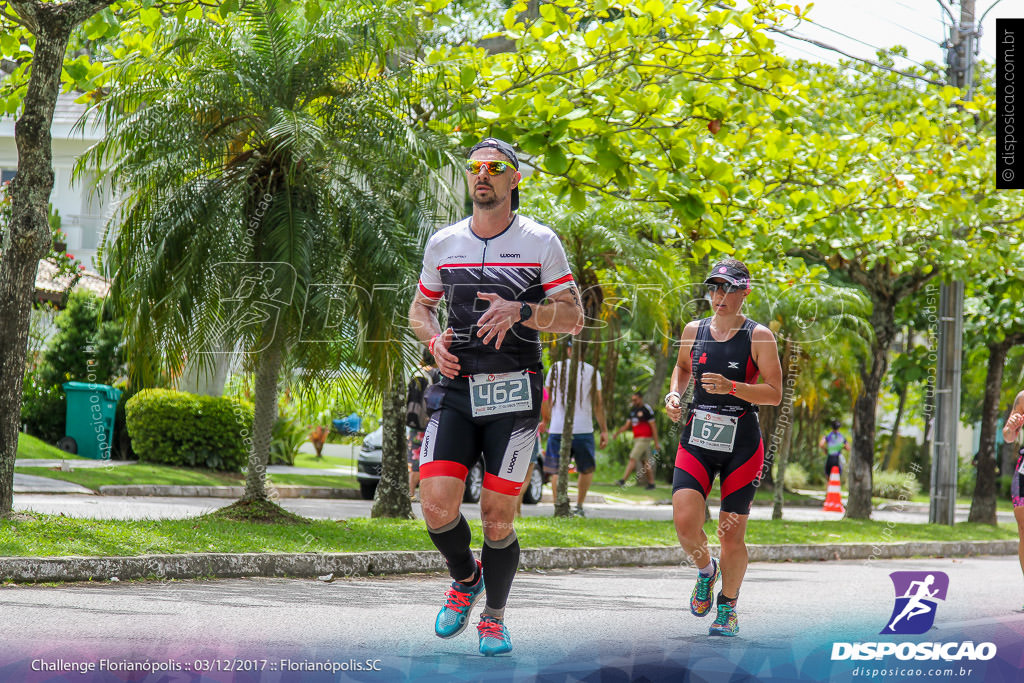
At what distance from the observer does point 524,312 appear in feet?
16.8

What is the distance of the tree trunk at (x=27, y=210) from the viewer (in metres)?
9.20

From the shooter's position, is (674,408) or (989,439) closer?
(674,408)

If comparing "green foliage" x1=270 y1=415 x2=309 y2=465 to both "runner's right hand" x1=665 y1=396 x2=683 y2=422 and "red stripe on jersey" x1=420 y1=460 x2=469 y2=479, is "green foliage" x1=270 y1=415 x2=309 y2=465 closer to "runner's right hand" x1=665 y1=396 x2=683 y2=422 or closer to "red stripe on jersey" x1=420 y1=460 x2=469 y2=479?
"runner's right hand" x1=665 y1=396 x2=683 y2=422

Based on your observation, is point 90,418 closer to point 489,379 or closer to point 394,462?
point 394,462

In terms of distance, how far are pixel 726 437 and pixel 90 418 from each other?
14.6 m

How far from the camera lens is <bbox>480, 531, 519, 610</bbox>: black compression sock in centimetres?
527

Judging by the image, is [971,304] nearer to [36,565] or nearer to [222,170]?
[222,170]

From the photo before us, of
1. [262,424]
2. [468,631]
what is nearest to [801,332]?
[262,424]

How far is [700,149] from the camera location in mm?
10039

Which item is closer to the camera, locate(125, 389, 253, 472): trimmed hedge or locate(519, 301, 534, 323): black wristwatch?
locate(519, 301, 534, 323): black wristwatch

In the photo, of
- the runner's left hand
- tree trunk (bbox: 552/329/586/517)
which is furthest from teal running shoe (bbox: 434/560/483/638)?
tree trunk (bbox: 552/329/586/517)

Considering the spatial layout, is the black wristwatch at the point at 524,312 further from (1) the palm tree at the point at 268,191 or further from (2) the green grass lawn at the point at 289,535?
(1) the palm tree at the point at 268,191

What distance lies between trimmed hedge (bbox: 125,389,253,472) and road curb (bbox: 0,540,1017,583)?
7.61 metres

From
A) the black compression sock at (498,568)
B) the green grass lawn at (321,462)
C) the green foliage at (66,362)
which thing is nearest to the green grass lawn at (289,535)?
the black compression sock at (498,568)
